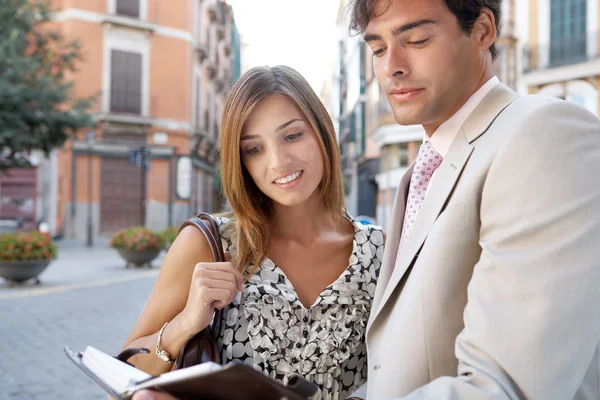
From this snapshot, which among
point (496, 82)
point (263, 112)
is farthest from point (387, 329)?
point (263, 112)

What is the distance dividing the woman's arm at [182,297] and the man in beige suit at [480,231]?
483 millimetres

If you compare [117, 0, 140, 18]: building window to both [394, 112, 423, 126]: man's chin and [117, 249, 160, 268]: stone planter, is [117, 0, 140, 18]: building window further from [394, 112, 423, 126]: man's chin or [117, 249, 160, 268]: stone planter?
[394, 112, 423, 126]: man's chin

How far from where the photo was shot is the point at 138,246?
1288 cm

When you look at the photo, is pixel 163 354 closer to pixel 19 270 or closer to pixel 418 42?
pixel 418 42

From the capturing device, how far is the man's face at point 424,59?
1.47 m

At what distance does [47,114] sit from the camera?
1677 centimetres

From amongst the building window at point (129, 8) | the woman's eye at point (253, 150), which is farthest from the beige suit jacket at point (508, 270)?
the building window at point (129, 8)

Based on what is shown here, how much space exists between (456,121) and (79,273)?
11513 millimetres

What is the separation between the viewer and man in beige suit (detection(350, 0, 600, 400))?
111 cm

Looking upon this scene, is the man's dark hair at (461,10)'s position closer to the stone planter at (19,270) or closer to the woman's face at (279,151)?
the woman's face at (279,151)

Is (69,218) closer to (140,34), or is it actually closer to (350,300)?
(140,34)

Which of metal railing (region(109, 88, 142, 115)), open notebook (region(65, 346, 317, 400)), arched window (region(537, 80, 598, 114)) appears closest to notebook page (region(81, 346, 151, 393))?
open notebook (region(65, 346, 317, 400))

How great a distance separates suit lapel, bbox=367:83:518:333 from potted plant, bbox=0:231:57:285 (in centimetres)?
960

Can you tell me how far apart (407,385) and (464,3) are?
92 centimetres
